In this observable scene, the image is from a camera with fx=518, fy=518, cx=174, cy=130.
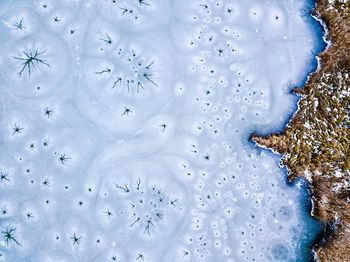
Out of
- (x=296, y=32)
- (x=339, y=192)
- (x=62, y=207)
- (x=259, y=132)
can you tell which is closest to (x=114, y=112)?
(x=62, y=207)

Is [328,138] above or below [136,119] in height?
above

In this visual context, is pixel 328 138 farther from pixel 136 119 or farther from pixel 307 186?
pixel 136 119

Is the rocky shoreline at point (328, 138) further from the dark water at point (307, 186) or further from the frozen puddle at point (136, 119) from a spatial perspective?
the frozen puddle at point (136, 119)

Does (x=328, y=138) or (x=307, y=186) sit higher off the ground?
(x=328, y=138)

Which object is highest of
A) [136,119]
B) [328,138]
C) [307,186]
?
[328,138]

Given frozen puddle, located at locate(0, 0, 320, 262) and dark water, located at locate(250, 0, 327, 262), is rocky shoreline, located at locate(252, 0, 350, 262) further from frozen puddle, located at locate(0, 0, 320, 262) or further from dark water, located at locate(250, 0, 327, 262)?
frozen puddle, located at locate(0, 0, 320, 262)

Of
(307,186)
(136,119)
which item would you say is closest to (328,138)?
(307,186)

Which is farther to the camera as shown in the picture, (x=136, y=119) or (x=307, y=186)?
(x=307, y=186)

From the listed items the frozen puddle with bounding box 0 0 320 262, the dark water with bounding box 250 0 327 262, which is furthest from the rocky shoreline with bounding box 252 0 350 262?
the frozen puddle with bounding box 0 0 320 262

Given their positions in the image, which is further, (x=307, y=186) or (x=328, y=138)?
(x=307, y=186)
